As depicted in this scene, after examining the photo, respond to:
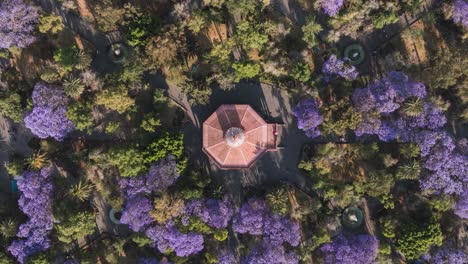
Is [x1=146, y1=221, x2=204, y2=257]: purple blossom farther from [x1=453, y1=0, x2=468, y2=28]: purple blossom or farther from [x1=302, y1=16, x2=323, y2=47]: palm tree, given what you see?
[x1=453, y1=0, x2=468, y2=28]: purple blossom

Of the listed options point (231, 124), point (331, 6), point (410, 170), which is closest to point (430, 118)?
point (410, 170)

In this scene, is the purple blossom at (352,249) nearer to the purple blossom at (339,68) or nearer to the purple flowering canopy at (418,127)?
the purple flowering canopy at (418,127)

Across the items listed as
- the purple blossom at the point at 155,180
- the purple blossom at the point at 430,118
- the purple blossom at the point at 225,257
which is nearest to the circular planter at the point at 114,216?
the purple blossom at the point at 155,180

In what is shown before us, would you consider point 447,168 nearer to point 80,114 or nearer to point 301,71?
point 301,71

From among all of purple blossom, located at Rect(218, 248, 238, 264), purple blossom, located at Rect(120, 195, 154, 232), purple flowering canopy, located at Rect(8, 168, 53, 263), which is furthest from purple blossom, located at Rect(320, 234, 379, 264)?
purple flowering canopy, located at Rect(8, 168, 53, 263)

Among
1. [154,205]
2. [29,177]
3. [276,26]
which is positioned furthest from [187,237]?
[276,26]
